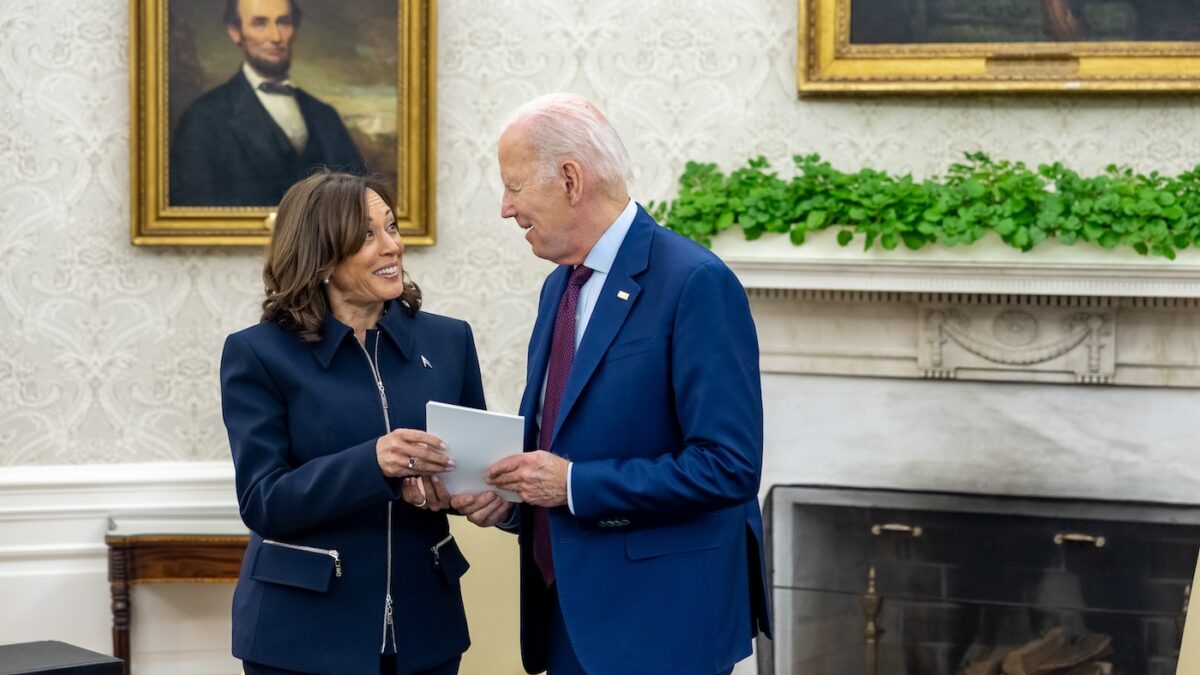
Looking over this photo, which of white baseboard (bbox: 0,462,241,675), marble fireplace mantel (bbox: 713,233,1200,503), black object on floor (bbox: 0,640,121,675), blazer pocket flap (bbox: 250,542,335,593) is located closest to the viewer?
black object on floor (bbox: 0,640,121,675)

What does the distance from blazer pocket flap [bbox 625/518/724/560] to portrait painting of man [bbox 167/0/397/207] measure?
2.79 m

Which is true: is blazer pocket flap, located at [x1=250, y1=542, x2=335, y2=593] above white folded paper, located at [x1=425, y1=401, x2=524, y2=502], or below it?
below

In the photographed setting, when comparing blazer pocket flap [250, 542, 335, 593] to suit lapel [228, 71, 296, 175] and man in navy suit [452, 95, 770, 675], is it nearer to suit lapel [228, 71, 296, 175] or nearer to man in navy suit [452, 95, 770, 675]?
man in navy suit [452, 95, 770, 675]

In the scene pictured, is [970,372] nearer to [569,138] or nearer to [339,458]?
[569,138]

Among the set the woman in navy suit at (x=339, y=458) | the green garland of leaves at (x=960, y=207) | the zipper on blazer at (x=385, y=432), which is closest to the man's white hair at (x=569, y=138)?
the woman in navy suit at (x=339, y=458)

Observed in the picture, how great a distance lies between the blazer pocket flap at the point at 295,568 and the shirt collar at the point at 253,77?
271 cm

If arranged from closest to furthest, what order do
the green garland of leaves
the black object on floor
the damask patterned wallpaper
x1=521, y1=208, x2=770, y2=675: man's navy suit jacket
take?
x1=521, y1=208, x2=770, y2=675: man's navy suit jacket < the black object on floor < the green garland of leaves < the damask patterned wallpaper

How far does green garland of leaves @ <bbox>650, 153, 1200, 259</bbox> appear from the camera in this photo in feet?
13.6

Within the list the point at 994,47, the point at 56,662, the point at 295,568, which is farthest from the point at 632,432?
the point at 994,47

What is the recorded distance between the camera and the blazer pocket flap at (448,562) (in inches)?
105

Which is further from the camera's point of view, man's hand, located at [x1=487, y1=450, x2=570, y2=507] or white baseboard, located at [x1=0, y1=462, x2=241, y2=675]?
white baseboard, located at [x1=0, y1=462, x2=241, y2=675]

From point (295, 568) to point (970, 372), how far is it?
2.71 meters

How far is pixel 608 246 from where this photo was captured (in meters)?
2.51

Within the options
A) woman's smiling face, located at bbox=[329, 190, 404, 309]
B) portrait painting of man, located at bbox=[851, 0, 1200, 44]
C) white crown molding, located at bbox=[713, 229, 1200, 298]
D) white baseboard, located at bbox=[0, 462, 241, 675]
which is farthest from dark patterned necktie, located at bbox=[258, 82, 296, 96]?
woman's smiling face, located at bbox=[329, 190, 404, 309]
